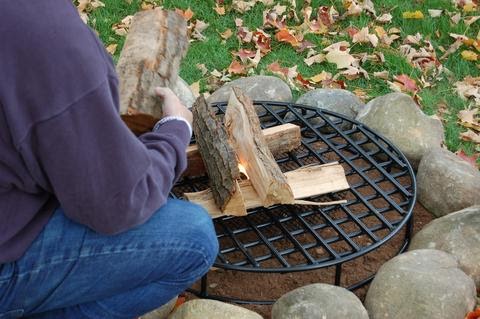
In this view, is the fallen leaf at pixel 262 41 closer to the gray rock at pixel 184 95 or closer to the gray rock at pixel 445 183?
the gray rock at pixel 184 95

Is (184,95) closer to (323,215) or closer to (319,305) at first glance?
(323,215)

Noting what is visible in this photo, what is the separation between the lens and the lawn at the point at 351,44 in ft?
15.8

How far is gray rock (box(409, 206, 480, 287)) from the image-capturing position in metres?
2.99

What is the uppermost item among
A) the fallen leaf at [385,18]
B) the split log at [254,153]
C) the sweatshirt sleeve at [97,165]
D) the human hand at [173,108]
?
the sweatshirt sleeve at [97,165]

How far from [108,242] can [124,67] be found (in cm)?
112

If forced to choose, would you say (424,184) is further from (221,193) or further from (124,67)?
(124,67)

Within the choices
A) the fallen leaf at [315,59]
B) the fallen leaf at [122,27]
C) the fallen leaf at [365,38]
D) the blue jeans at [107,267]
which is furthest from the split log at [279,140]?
the fallen leaf at [122,27]

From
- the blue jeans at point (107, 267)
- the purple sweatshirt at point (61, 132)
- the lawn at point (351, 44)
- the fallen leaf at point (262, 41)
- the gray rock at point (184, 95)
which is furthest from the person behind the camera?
the fallen leaf at point (262, 41)

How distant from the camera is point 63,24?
1796 millimetres

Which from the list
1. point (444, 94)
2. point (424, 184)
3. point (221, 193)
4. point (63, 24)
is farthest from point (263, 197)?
point (444, 94)

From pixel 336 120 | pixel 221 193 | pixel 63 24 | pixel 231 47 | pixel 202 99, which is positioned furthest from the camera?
pixel 231 47

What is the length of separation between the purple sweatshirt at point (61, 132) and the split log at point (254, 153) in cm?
103

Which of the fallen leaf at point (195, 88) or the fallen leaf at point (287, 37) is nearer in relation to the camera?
the fallen leaf at point (195, 88)

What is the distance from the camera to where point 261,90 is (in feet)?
13.8
